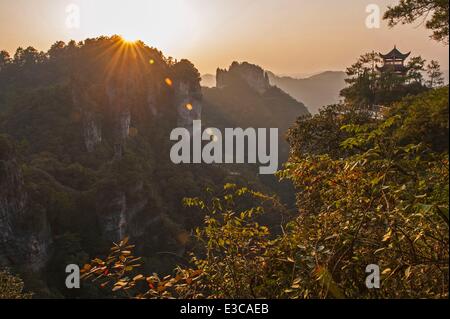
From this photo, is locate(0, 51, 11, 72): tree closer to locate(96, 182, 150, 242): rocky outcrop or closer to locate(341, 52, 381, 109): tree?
locate(96, 182, 150, 242): rocky outcrop

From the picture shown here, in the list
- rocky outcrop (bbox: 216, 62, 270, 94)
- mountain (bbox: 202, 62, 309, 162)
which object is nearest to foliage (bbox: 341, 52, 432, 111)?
mountain (bbox: 202, 62, 309, 162)

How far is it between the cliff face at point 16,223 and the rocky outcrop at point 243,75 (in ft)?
307

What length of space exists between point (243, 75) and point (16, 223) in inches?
3823

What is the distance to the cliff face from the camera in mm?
29891

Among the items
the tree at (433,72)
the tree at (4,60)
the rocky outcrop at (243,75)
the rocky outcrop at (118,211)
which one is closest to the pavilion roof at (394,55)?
the tree at (433,72)

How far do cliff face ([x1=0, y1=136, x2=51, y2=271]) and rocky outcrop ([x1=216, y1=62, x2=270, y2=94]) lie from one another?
3682 inches

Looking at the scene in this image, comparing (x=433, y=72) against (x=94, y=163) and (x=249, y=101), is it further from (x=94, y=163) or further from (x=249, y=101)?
(x=249, y=101)

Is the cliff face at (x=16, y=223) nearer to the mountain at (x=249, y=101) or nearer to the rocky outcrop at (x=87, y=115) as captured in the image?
the rocky outcrop at (x=87, y=115)

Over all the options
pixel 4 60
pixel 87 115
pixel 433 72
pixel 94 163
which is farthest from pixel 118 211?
pixel 4 60

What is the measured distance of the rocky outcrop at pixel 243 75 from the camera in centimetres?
12088

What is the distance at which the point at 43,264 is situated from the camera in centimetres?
3278
